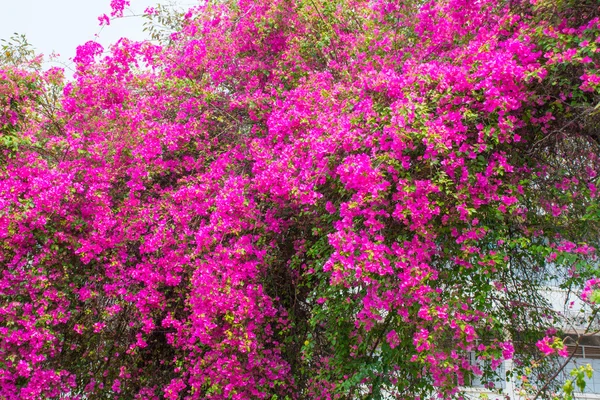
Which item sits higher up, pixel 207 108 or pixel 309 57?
pixel 309 57

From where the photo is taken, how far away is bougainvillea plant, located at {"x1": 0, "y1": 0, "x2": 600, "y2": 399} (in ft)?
11.9

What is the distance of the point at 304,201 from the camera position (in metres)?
4.07

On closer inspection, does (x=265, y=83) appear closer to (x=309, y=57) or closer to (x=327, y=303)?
(x=309, y=57)

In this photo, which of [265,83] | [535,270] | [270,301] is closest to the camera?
[270,301]

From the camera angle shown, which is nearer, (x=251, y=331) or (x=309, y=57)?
(x=251, y=331)

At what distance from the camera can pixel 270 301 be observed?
15.7ft

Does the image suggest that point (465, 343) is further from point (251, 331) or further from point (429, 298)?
point (251, 331)

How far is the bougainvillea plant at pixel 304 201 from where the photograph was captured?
3633mm

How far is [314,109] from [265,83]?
64.5 inches

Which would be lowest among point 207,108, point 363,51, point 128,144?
point 128,144

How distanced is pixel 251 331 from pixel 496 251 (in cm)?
209

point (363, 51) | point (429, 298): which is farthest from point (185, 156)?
point (429, 298)

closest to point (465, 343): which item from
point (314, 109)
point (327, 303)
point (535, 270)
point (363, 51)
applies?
point (327, 303)

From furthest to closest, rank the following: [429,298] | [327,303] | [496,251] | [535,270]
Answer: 1. [535,270]
2. [327,303]
3. [496,251]
4. [429,298]
